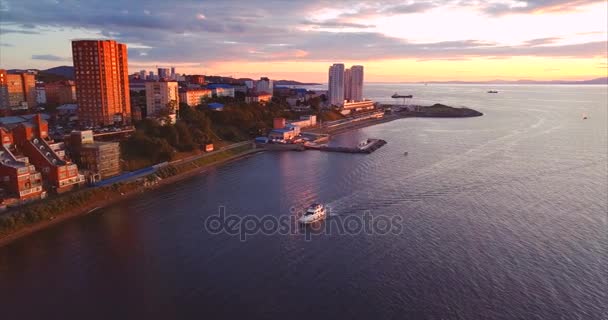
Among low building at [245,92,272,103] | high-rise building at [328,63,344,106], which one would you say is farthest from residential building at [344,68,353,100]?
low building at [245,92,272,103]

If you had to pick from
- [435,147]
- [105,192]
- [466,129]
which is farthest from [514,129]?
[105,192]

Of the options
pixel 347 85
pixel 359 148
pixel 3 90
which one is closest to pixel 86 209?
pixel 359 148

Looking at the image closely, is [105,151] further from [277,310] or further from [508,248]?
[508,248]

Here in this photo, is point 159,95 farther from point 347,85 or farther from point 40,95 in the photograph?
point 347,85

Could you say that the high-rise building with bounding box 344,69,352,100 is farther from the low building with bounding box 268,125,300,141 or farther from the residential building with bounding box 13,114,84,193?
the residential building with bounding box 13,114,84,193

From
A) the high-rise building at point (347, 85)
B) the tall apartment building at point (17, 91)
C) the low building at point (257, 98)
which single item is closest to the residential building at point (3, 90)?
the tall apartment building at point (17, 91)

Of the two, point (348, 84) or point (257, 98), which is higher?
point (348, 84)
